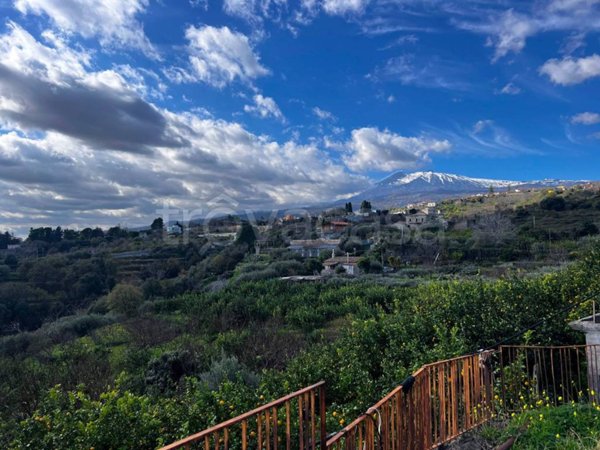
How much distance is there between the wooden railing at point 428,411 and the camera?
2756mm

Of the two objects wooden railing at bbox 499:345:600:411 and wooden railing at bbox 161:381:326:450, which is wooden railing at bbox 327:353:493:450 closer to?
wooden railing at bbox 161:381:326:450

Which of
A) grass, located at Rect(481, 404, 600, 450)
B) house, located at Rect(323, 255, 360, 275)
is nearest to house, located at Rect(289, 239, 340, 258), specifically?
house, located at Rect(323, 255, 360, 275)

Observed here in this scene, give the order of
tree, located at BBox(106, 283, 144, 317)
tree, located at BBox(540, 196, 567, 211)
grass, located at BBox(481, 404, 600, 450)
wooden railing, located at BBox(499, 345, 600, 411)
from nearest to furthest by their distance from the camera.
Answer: grass, located at BBox(481, 404, 600, 450) < wooden railing, located at BBox(499, 345, 600, 411) < tree, located at BBox(106, 283, 144, 317) < tree, located at BBox(540, 196, 567, 211)

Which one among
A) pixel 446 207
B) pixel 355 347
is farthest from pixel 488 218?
pixel 355 347

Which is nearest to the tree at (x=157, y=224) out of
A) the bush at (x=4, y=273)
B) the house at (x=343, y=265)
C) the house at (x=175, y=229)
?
the house at (x=175, y=229)

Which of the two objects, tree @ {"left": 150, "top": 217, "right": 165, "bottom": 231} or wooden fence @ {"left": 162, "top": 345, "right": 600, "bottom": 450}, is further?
tree @ {"left": 150, "top": 217, "right": 165, "bottom": 231}

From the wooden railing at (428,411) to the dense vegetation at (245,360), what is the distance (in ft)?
4.17

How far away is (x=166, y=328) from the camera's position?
15.3 metres

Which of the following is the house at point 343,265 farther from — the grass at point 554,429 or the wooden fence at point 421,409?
the grass at point 554,429

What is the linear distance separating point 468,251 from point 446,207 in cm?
3813

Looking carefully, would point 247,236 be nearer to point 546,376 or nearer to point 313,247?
point 313,247

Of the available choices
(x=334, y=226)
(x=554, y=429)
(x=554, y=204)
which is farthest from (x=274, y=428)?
(x=334, y=226)

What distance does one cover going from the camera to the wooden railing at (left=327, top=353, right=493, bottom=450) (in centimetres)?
276

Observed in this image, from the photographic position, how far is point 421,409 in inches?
138
